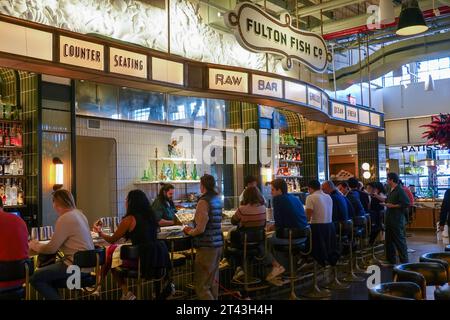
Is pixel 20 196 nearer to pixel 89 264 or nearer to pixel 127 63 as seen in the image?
pixel 127 63

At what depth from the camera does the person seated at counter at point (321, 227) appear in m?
6.36

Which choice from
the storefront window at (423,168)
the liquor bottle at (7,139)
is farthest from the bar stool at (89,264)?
the storefront window at (423,168)

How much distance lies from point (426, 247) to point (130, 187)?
6.53m

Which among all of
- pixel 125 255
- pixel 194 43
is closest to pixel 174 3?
pixel 194 43

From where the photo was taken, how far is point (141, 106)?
903 cm

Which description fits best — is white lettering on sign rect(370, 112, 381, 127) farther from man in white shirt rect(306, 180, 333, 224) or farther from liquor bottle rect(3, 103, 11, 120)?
liquor bottle rect(3, 103, 11, 120)

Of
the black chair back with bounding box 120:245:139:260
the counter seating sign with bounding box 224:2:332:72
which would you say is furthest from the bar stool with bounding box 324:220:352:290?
the black chair back with bounding box 120:245:139:260

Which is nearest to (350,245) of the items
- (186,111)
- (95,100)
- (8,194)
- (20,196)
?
(186,111)

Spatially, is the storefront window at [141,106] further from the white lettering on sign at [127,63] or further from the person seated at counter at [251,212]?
the person seated at counter at [251,212]

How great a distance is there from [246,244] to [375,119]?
258 inches

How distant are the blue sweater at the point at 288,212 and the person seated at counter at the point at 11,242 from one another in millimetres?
3075

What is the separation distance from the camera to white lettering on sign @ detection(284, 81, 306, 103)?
23.2 feet
